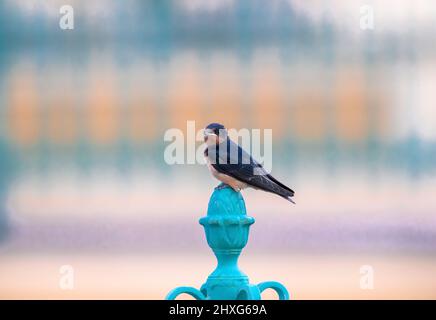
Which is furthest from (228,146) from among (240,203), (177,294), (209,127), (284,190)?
(177,294)

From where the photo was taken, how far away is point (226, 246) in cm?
519

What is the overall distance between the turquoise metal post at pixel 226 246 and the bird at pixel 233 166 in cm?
127

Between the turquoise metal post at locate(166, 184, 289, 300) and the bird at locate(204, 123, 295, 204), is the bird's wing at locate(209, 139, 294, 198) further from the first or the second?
the turquoise metal post at locate(166, 184, 289, 300)

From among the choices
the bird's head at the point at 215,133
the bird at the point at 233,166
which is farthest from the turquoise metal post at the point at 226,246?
the bird's head at the point at 215,133

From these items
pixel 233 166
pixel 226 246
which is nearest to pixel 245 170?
pixel 233 166

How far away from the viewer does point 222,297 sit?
5.14m

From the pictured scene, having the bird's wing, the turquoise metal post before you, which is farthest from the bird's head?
the turquoise metal post

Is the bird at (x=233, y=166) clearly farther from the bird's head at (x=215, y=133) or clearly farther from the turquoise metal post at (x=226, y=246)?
the turquoise metal post at (x=226, y=246)

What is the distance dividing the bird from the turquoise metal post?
127 cm

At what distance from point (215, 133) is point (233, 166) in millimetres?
350

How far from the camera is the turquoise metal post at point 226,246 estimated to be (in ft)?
16.9
